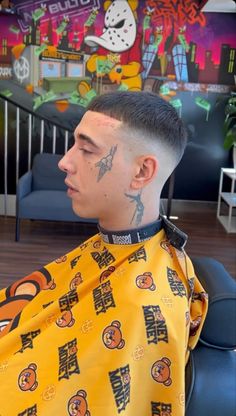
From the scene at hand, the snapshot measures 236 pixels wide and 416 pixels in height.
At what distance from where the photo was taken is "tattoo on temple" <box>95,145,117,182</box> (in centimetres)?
83

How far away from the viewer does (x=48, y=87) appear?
444 cm

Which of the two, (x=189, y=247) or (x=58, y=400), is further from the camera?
(x=189, y=247)

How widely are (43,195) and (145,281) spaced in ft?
9.64

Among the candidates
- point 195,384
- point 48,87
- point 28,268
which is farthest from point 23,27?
point 195,384

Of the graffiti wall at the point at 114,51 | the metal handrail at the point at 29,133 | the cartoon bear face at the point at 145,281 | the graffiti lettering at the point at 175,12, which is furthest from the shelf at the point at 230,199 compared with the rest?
the cartoon bear face at the point at 145,281

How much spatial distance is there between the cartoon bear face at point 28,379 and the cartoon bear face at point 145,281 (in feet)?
0.79

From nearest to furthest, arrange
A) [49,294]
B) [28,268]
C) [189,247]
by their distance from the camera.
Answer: [49,294], [28,268], [189,247]

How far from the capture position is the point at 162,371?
777mm

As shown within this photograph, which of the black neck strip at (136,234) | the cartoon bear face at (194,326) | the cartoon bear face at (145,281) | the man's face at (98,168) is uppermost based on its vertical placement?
the man's face at (98,168)

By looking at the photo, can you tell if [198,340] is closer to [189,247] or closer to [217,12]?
[189,247]

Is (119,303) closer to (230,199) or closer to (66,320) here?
(66,320)

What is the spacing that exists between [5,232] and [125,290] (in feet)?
10.1

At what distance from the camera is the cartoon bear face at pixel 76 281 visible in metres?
0.96

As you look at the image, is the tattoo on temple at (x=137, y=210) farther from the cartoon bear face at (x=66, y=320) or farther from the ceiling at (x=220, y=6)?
the ceiling at (x=220, y=6)
